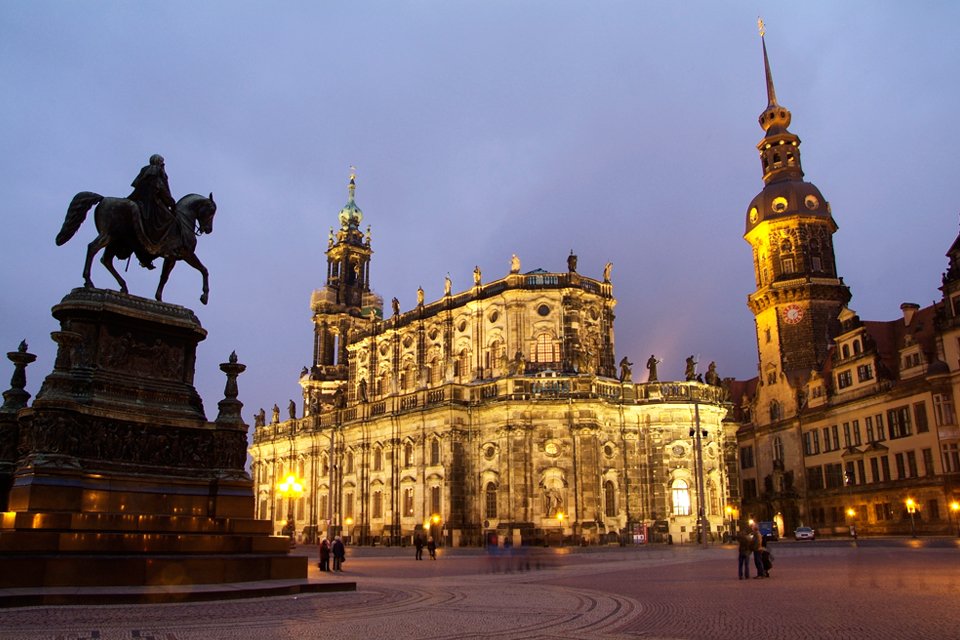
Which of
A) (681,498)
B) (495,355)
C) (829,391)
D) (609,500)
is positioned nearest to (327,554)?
(609,500)

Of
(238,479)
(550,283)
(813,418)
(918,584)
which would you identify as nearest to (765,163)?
(813,418)

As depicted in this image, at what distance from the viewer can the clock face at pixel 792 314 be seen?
6684 centimetres

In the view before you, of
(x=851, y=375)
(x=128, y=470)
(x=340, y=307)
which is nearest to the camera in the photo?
(x=128, y=470)

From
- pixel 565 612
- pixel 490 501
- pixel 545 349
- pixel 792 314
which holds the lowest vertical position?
pixel 565 612

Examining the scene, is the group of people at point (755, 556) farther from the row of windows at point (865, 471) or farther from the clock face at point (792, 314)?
the clock face at point (792, 314)

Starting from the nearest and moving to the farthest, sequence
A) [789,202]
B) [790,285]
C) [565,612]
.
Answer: [565,612]
[790,285]
[789,202]

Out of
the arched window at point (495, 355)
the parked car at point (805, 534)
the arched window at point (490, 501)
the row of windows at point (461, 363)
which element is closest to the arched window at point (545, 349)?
the row of windows at point (461, 363)

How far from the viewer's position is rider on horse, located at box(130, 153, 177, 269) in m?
17.2

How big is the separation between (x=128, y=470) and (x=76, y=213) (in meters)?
5.95

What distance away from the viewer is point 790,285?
2630 inches

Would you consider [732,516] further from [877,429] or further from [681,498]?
[877,429]

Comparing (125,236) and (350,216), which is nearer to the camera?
(125,236)

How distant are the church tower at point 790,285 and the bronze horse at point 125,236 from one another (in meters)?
58.5

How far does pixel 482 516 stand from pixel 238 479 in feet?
122
